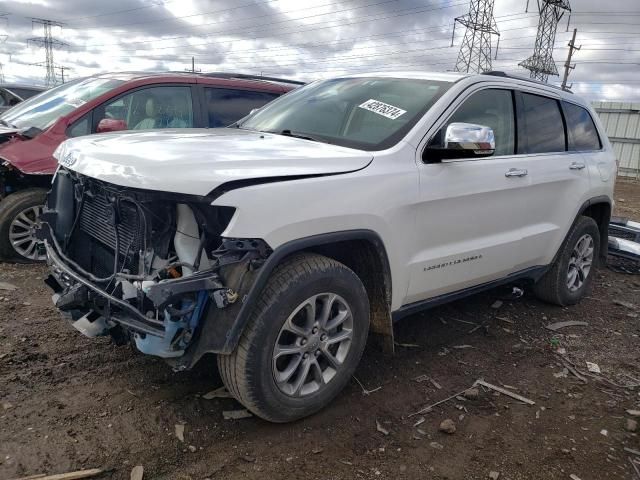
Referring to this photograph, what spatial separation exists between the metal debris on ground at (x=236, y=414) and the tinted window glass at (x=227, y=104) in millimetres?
3695

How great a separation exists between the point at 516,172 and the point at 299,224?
6.77 ft

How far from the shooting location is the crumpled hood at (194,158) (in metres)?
2.49

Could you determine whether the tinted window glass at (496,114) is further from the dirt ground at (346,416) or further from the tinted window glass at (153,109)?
the tinted window glass at (153,109)

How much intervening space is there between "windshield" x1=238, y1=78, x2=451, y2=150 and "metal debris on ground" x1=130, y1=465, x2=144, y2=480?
2.04 m

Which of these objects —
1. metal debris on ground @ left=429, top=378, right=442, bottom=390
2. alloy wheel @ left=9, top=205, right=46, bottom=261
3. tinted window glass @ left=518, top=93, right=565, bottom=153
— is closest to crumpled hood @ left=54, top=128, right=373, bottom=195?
metal debris on ground @ left=429, top=378, right=442, bottom=390

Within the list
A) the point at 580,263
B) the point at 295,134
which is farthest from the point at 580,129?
the point at 295,134

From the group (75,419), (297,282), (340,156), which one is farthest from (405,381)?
(75,419)

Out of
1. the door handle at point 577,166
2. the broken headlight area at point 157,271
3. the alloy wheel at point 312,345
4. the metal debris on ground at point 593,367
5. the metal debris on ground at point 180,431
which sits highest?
the door handle at point 577,166

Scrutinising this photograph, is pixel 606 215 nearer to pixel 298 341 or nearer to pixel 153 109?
pixel 298 341

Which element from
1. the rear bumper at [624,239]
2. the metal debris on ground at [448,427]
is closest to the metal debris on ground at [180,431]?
the metal debris on ground at [448,427]

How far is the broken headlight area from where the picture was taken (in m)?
2.53

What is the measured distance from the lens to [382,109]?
3.60 m

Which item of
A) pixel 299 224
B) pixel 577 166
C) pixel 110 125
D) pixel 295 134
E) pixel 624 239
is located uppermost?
pixel 295 134

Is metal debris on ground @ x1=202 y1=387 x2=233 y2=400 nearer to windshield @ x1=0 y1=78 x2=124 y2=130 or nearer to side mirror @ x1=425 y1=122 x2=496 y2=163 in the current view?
side mirror @ x1=425 y1=122 x2=496 y2=163
